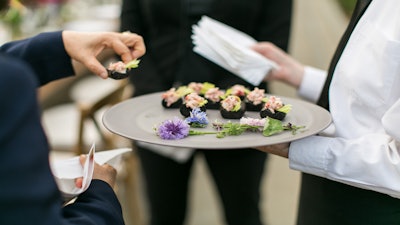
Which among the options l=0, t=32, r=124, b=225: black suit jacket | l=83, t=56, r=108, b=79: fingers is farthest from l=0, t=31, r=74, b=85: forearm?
l=0, t=32, r=124, b=225: black suit jacket

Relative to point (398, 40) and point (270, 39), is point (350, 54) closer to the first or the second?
point (398, 40)

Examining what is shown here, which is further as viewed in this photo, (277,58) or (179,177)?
(179,177)

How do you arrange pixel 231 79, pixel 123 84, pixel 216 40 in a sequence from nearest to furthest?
pixel 216 40 → pixel 231 79 → pixel 123 84

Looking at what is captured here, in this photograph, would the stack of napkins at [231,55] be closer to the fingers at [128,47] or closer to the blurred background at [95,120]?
the fingers at [128,47]

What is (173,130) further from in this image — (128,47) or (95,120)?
(95,120)

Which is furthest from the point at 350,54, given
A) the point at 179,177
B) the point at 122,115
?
the point at 179,177

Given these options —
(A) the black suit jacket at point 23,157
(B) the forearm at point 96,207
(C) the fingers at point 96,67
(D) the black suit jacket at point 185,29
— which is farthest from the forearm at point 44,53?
(D) the black suit jacket at point 185,29

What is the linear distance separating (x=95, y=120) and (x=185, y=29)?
1.67 feet

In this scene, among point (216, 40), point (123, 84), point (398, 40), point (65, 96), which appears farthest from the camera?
point (65, 96)

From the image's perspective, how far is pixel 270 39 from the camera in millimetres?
1822

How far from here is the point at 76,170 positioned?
1.00 m

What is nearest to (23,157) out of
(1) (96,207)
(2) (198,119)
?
(1) (96,207)

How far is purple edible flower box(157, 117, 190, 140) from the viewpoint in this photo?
3.21 ft

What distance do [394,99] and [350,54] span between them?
0.13 metres
